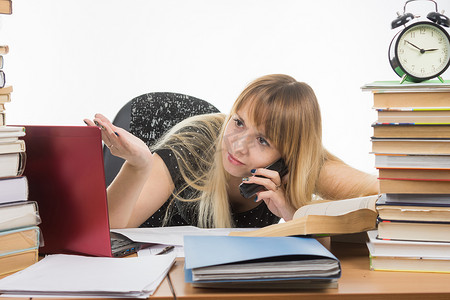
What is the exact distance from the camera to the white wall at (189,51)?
10.7ft

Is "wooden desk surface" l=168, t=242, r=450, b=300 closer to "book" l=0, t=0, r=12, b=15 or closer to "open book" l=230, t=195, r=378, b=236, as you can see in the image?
"open book" l=230, t=195, r=378, b=236

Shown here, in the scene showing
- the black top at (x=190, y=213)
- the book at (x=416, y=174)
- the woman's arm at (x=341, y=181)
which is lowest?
the black top at (x=190, y=213)

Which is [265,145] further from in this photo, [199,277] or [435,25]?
[199,277]

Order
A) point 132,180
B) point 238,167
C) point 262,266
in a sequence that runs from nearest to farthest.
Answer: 1. point 262,266
2. point 132,180
3. point 238,167

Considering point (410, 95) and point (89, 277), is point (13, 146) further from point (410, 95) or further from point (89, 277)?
point (410, 95)

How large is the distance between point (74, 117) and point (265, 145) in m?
2.13

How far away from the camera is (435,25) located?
929mm

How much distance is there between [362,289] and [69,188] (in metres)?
0.51

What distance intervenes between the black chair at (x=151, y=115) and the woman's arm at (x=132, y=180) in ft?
0.64

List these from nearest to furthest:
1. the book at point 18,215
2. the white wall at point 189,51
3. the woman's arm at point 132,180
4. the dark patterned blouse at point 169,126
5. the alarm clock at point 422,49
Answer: the book at point 18,215 < the alarm clock at point 422,49 < the woman's arm at point 132,180 < the dark patterned blouse at point 169,126 < the white wall at point 189,51

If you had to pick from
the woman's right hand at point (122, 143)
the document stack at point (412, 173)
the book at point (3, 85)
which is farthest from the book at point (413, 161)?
the book at point (3, 85)

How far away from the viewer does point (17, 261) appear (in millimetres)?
809

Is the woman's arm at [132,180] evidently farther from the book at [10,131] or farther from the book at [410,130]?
the book at [410,130]

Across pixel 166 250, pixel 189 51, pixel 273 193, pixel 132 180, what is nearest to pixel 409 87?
pixel 166 250
